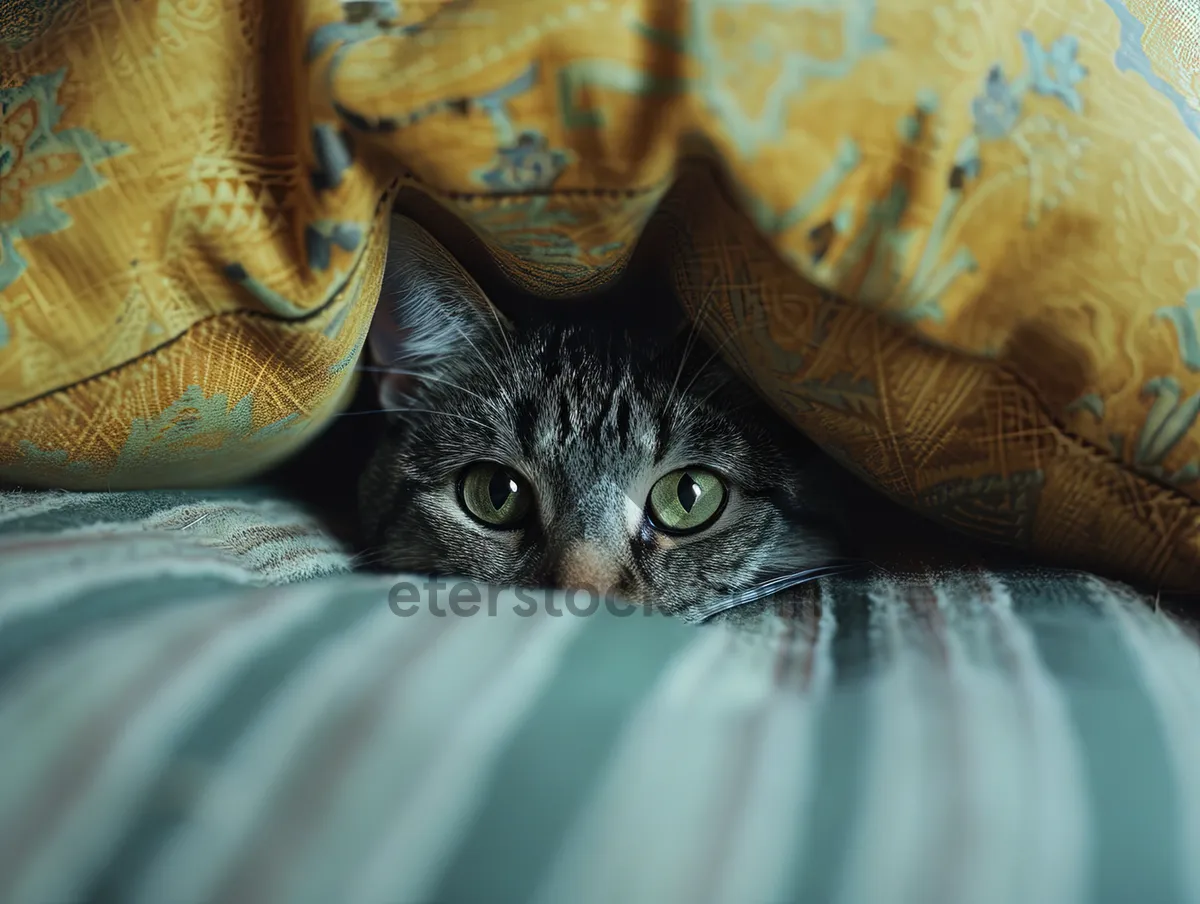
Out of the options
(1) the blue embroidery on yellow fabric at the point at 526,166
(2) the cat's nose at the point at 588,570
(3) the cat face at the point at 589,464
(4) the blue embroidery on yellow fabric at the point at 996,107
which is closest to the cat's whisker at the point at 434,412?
(3) the cat face at the point at 589,464

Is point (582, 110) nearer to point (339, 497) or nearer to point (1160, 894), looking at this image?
point (1160, 894)

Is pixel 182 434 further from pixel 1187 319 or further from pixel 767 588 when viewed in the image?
pixel 1187 319

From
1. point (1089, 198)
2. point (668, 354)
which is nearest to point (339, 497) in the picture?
point (668, 354)

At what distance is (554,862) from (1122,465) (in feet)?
1.34

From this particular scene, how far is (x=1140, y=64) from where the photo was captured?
44cm

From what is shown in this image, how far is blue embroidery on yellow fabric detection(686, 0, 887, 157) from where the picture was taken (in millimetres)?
400

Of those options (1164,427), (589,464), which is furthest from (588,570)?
(1164,427)

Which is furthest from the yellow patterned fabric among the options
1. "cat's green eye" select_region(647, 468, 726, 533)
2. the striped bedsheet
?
"cat's green eye" select_region(647, 468, 726, 533)

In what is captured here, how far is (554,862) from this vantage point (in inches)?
11.2

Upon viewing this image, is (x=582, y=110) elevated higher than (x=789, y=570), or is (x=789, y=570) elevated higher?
(x=582, y=110)

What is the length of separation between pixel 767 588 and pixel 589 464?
8.3 inches

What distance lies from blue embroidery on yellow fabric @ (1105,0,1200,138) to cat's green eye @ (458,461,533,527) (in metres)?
0.58

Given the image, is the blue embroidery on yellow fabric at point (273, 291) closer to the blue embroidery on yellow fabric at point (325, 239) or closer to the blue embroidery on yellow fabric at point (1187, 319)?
the blue embroidery on yellow fabric at point (325, 239)

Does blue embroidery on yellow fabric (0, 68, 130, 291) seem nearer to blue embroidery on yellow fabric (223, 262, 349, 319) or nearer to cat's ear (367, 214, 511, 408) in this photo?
blue embroidery on yellow fabric (223, 262, 349, 319)
